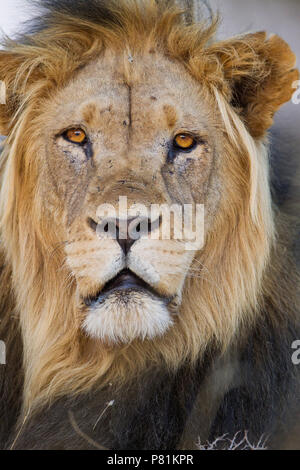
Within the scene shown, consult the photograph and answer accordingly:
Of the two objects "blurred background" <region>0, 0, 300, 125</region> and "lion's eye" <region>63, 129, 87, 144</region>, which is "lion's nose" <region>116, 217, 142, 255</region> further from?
"blurred background" <region>0, 0, 300, 125</region>

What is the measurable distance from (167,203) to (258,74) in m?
0.81

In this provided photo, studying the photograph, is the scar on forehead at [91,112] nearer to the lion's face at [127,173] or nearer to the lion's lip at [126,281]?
the lion's face at [127,173]

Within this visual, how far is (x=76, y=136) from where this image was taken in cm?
353

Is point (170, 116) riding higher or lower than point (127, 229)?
higher

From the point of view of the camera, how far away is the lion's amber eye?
138 inches

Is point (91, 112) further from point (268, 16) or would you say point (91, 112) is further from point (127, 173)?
point (268, 16)

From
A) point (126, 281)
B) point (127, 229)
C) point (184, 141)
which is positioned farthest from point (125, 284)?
point (184, 141)

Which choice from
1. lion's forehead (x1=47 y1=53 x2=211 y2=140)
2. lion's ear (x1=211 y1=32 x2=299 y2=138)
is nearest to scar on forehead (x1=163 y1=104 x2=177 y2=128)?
lion's forehead (x1=47 y1=53 x2=211 y2=140)

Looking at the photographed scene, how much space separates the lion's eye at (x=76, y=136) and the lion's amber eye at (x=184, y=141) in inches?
16.7

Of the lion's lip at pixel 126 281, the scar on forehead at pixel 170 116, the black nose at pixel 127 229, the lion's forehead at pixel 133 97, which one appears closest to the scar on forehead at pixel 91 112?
the lion's forehead at pixel 133 97

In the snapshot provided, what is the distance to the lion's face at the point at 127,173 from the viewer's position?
3.13 meters

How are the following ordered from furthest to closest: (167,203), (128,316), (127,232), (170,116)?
1. (170,116)
2. (167,203)
3. (128,316)
4. (127,232)
